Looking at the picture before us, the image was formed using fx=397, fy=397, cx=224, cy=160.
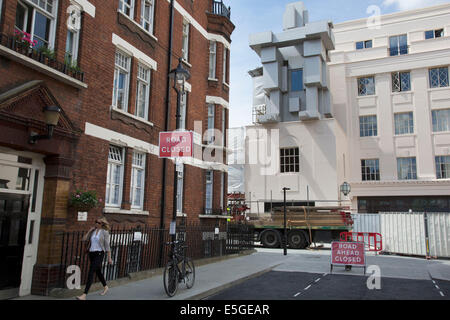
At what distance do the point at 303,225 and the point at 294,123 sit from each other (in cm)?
1167

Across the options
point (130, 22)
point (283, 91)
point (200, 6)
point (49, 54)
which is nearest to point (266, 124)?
point (283, 91)

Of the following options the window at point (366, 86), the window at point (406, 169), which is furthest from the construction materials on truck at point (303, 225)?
the window at point (366, 86)

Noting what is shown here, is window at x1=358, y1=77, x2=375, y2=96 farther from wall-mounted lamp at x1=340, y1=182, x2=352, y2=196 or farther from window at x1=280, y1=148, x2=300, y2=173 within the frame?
wall-mounted lamp at x1=340, y1=182, x2=352, y2=196

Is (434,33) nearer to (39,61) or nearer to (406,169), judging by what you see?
(406,169)

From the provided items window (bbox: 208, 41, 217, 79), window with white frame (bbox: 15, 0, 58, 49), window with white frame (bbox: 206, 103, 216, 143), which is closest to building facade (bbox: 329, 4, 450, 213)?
window with white frame (bbox: 206, 103, 216, 143)

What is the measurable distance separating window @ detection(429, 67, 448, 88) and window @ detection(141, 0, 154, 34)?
27.7 m

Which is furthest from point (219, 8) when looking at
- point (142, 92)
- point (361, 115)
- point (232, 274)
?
point (361, 115)

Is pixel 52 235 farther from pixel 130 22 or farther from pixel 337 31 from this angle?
pixel 337 31

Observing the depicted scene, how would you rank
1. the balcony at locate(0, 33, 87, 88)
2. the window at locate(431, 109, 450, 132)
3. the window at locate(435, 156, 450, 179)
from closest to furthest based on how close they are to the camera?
the balcony at locate(0, 33, 87, 88), the window at locate(435, 156, 450, 179), the window at locate(431, 109, 450, 132)

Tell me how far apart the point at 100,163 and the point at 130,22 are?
4814 millimetres

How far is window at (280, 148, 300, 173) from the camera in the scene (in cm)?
3300

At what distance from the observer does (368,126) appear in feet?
114

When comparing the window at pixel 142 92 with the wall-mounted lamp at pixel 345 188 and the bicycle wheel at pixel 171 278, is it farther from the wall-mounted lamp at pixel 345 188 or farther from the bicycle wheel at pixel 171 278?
the wall-mounted lamp at pixel 345 188
